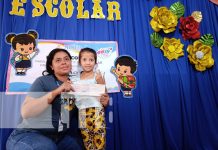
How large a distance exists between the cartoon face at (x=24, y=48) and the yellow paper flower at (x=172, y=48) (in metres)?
1.01

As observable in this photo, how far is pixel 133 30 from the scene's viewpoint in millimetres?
1938

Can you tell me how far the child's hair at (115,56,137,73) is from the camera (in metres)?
1.84

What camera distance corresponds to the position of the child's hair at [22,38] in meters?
1.73

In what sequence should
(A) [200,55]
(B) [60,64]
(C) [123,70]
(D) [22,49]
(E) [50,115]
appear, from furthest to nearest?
(A) [200,55] → (C) [123,70] → (D) [22,49] → (B) [60,64] → (E) [50,115]

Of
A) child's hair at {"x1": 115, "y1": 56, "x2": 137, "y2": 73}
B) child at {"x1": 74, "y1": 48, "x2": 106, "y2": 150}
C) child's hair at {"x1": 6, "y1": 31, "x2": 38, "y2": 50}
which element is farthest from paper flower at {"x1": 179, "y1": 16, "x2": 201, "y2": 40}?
child's hair at {"x1": 6, "y1": 31, "x2": 38, "y2": 50}

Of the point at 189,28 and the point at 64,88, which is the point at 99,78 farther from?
the point at 189,28

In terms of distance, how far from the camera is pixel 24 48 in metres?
1.74

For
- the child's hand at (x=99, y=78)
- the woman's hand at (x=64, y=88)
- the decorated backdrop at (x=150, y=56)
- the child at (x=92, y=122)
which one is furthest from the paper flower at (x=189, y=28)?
the woman's hand at (x=64, y=88)

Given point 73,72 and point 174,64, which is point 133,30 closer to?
point 174,64

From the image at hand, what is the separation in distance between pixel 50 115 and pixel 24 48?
0.58 metres

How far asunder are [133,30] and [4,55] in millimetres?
999

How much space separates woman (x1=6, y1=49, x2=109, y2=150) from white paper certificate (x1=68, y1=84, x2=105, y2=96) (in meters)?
0.04

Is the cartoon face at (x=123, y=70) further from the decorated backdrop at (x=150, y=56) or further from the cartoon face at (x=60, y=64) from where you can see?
the cartoon face at (x=60, y=64)

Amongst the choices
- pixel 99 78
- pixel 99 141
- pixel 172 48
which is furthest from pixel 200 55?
pixel 99 141
